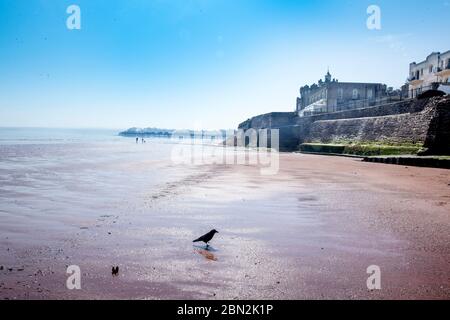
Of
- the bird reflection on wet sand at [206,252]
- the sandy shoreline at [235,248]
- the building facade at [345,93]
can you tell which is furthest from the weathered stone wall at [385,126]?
the bird reflection on wet sand at [206,252]

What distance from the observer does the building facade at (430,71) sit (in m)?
44.7

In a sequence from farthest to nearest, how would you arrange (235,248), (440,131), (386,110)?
(386,110) < (440,131) < (235,248)

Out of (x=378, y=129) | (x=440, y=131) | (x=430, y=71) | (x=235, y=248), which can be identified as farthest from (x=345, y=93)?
(x=235, y=248)

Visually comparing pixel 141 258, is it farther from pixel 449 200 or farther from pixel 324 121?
pixel 324 121

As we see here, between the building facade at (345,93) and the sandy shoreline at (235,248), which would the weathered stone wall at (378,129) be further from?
the sandy shoreline at (235,248)

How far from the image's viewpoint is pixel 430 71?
1928 inches

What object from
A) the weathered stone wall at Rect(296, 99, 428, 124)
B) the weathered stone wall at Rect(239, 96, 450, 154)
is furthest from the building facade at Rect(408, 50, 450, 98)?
the weathered stone wall at Rect(239, 96, 450, 154)

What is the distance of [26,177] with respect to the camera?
50.9 ft

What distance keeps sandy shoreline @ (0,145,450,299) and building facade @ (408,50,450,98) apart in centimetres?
4051

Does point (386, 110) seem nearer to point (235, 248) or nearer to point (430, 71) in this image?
point (430, 71)

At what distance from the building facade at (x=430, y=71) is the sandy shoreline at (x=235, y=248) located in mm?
40506

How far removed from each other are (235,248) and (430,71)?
55.9 m

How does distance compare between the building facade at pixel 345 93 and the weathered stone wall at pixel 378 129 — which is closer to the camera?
the weathered stone wall at pixel 378 129
